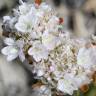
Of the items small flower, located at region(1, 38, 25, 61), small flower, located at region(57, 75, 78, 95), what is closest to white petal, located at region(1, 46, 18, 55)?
small flower, located at region(1, 38, 25, 61)

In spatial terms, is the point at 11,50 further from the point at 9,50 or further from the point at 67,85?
the point at 67,85

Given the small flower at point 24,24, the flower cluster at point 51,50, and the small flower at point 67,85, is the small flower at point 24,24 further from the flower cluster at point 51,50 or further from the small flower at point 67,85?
the small flower at point 67,85

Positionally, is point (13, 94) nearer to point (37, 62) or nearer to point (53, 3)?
point (53, 3)

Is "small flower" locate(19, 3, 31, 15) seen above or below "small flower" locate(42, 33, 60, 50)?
above

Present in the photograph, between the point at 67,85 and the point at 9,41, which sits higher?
the point at 9,41

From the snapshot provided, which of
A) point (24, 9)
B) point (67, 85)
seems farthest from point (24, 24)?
point (67, 85)

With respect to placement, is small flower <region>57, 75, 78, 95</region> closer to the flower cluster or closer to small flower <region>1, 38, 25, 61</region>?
the flower cluster

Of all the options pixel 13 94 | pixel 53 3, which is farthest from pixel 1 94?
pixel 53 3
